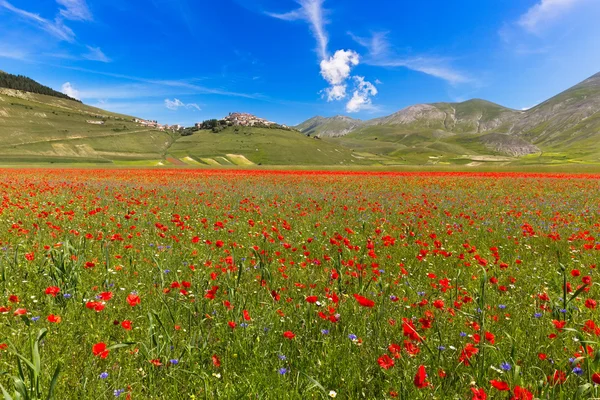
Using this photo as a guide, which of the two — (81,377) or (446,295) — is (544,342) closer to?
(446,295)

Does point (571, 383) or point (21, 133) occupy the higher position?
point (21, 133)

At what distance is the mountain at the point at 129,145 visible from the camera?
11931 cm

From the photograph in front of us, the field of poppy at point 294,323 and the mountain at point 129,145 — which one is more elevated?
the mountain at point 129,145

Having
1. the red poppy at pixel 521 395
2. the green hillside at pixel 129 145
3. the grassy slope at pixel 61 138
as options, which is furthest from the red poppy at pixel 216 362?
the grassy slope at pixel 61 138

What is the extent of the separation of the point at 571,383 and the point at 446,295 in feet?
6.61

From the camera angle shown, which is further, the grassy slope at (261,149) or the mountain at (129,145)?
the grassy slope at (261,149)

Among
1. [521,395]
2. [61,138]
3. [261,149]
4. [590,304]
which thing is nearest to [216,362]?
[521,395]

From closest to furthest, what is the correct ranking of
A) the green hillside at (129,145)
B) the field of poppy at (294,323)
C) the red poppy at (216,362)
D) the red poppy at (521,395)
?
the red poppy at (521,395) < the field of poppy at (294,323) < the red poppy at (216,362) < the green hillside at (129,145)

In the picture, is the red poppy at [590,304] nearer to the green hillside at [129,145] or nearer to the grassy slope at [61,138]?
the green hillside at [129,145]

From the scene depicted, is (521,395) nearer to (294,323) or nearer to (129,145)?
(294,323)

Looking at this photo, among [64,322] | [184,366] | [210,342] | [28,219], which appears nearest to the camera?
[184,366]

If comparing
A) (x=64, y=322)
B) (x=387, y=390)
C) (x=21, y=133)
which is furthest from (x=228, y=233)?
(x=21, y=133)

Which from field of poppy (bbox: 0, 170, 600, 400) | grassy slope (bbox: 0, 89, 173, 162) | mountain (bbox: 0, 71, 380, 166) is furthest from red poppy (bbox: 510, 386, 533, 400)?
grassy slope (bbox: 0, 89, 173, 162)

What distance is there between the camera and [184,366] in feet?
9.67
